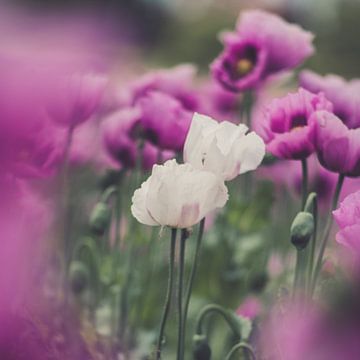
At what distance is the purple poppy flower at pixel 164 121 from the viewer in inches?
28.8

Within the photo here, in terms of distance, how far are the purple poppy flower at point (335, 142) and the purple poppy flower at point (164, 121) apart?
0.55ft

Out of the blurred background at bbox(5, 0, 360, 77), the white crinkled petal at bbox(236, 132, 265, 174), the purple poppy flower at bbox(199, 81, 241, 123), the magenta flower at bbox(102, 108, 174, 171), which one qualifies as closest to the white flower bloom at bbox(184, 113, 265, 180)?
the white crinkled petal at bbox(236, 132, 265, 174)

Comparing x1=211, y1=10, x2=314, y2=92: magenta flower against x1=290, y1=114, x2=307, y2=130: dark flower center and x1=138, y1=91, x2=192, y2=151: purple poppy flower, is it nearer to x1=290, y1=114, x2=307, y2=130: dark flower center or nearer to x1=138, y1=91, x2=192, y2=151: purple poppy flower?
x1=138, y1=91, x2=192, y2=151: purple poppy flower

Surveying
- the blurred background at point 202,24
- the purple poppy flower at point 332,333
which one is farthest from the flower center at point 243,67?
the blurred background at point 202,24

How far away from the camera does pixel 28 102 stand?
34 cm

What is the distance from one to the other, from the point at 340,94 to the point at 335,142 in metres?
0.14

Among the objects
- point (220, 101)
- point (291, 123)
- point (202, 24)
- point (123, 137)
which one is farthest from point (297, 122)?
point (202, 24)

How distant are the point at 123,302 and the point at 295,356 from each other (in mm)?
538

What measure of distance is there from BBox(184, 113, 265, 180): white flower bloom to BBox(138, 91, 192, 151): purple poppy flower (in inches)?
7.1

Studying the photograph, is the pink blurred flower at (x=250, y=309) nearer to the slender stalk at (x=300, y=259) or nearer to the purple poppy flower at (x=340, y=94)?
the slender stalk at (x=300, y=259)

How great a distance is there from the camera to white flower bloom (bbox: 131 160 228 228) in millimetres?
497

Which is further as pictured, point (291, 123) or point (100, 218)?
point (100, 218)

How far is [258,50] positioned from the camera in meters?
0.83

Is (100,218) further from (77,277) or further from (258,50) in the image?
(258,50)
